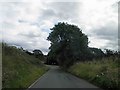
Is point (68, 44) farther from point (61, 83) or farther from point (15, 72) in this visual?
point (61, 83)

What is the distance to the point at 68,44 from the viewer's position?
246 feet

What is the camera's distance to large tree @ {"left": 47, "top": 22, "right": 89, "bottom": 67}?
72.4 m

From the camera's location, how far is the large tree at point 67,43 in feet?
237

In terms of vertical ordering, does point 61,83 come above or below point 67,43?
below

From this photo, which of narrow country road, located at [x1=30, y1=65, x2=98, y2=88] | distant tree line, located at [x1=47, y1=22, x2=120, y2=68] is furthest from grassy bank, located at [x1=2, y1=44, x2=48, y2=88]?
distant tree line, located at [x1=47, y1=22, x2=120, y2=68]

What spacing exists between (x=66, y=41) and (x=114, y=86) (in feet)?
188

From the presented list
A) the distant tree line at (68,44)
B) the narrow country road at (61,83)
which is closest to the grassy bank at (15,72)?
the narrow country road at (61,83)

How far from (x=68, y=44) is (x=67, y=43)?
0.67 metres

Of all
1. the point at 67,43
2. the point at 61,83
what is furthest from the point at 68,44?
the point at 61,83

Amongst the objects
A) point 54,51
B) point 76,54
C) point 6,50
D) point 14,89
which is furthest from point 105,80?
point 54,51

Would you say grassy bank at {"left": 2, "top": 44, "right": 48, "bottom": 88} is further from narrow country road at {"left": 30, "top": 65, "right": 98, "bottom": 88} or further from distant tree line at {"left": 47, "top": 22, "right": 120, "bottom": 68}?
distant tree line at {"left": 47, "top": 22, "right": 120, "bottom": 68}

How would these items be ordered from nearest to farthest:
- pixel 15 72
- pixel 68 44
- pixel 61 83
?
pixel 61 83 < pixel 15 72 < pixel 68 44

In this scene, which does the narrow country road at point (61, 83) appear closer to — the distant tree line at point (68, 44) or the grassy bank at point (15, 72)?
the grassy bank at point (15, 72)

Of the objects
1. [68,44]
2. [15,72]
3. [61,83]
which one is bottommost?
[61,83]
